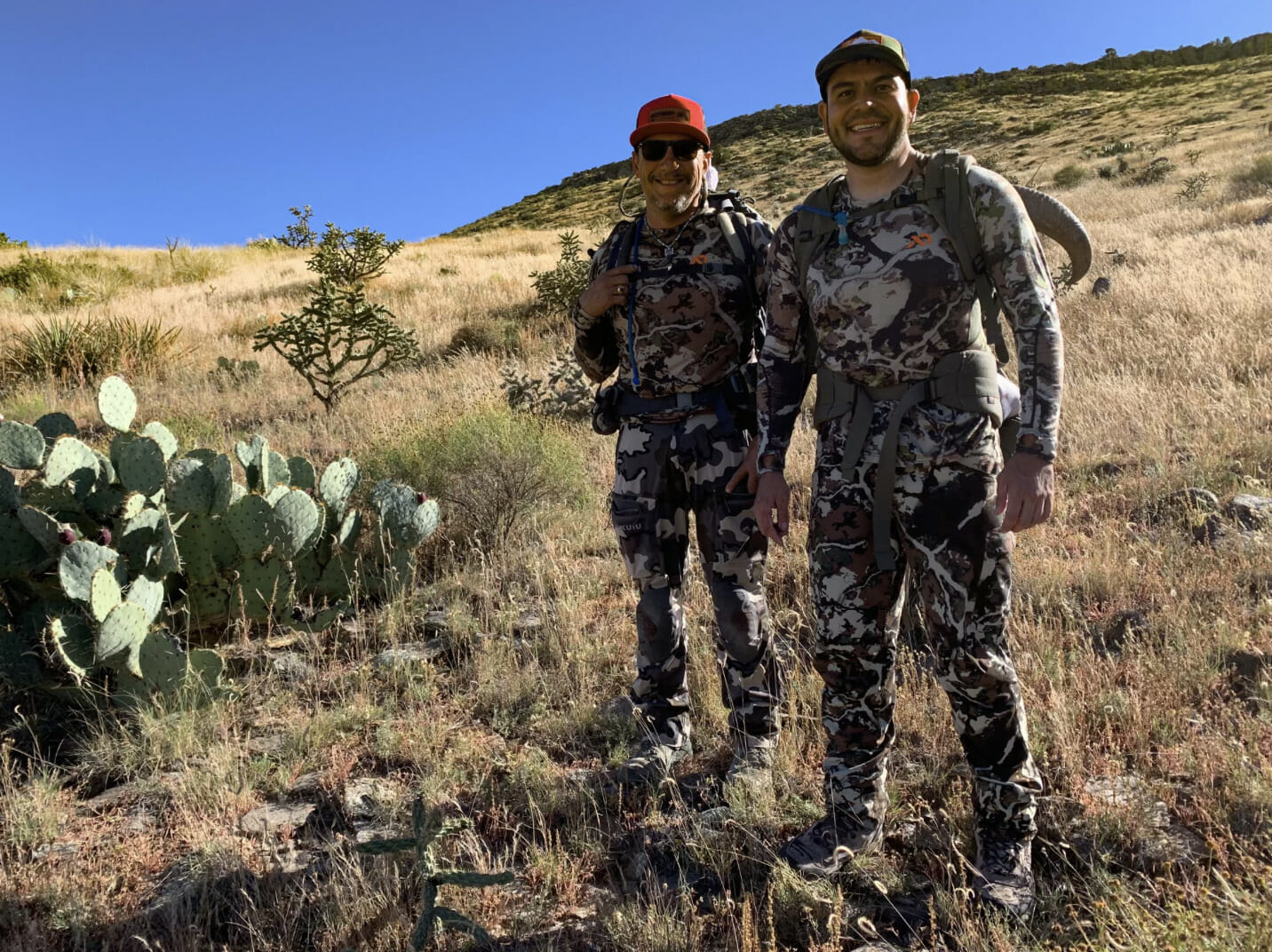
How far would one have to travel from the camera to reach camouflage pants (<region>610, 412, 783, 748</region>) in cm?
280

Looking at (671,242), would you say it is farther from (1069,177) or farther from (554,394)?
(1069,177)

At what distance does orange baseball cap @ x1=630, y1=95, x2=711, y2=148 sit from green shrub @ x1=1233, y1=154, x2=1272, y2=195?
53.5 feet

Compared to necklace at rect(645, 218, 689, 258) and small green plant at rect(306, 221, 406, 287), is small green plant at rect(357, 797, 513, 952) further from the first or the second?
small green plant at rect(306, 221, 406, 287)

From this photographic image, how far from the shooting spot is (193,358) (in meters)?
11.3

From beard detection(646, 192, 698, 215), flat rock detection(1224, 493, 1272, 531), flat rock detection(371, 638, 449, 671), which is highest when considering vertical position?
beard detection(646, 192, 698, 215)

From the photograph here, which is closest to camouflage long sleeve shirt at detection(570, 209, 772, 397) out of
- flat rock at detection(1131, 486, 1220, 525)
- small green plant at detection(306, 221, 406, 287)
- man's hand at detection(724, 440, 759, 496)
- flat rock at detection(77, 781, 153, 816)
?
man's hand at detection(724, 440, 759, 496)

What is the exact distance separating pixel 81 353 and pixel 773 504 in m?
11.1

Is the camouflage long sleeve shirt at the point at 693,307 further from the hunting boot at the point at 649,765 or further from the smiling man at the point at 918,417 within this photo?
the hunting boot at the point at 649,765

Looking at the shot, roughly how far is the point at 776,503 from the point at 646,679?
0.97 meters

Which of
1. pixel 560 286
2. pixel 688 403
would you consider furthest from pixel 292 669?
pixel 560 286

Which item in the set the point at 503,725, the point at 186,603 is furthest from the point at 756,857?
the point at 186,603

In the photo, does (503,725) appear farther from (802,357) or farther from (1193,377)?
(1193,377)

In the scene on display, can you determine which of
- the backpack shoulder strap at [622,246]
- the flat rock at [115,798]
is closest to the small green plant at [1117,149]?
the backpack shoulder strap at [622,246]

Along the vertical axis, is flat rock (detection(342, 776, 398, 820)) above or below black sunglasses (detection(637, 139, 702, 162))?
below
